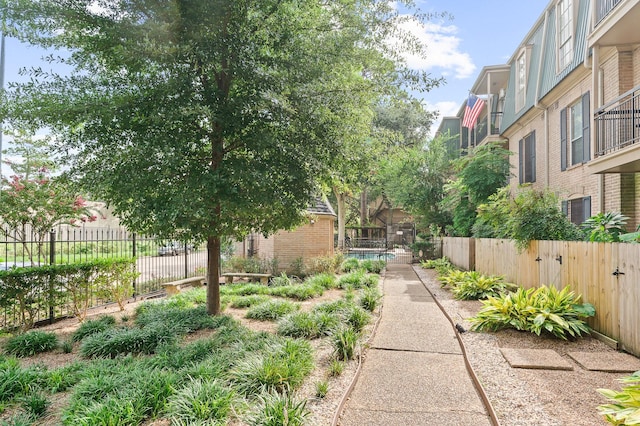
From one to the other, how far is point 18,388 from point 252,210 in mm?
3742

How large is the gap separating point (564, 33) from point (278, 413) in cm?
1342

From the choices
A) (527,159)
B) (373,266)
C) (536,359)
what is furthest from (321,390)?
(527,159)

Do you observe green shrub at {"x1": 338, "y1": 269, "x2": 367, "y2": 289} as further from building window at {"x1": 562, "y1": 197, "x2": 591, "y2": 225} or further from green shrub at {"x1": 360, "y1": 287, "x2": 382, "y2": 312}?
building window at {"x1": 562, "y1": 197, "x2": 591, "y2": 225}

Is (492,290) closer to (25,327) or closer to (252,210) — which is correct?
(252,210)

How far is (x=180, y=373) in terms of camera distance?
423 cm

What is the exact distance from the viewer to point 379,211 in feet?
135

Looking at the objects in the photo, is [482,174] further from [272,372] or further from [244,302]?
[272,372]

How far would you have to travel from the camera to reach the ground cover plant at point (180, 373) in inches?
134

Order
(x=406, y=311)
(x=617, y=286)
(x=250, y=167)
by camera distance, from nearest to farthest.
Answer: (x=617, y=286), (x=250, y=167), (x=406, y=311)

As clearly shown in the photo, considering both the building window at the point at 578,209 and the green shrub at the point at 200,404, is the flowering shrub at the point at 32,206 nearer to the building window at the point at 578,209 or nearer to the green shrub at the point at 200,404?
the green shrub at the point at 200,404

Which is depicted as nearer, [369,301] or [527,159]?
[369,301]

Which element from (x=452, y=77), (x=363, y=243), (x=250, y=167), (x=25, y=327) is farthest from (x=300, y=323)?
(x=363, y=243)

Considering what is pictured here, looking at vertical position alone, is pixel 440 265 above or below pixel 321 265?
below

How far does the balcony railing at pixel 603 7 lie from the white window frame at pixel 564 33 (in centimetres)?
208
